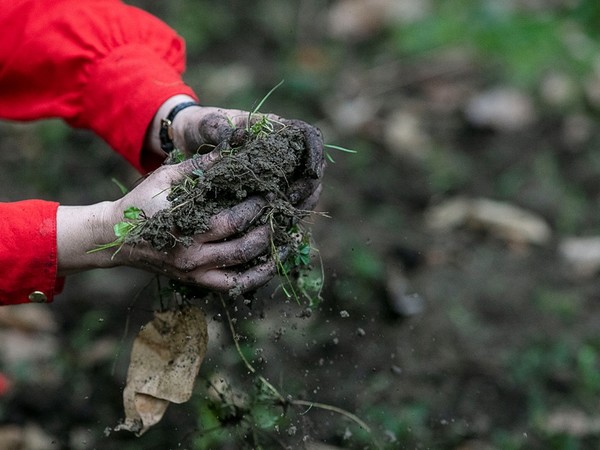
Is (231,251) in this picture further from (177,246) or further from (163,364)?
(163,364)

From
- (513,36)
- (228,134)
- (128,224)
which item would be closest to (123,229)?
(128,224)

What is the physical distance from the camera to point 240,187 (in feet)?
5.89

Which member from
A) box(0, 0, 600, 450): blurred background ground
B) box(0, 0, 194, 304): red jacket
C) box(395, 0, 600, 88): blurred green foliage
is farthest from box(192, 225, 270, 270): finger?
box(395, 0, 600, 88): blurred green foliage

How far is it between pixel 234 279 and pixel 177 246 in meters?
0.15

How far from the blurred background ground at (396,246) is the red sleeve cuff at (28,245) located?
359mm

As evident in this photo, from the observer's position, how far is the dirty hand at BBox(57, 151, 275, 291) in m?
1.76

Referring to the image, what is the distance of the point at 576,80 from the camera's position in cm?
443

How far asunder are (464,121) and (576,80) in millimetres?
671

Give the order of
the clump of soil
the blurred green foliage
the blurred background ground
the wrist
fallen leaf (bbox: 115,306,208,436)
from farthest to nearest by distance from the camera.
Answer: the blurred green foliage
the blurred background ground
the wrist
fallen leaf (bbox: 115,306,208,436)
the clump of soil

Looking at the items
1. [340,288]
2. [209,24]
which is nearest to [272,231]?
[340,288]

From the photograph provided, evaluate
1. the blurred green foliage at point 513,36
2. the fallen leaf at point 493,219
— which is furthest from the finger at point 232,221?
the blurred green foliage at point 513,36

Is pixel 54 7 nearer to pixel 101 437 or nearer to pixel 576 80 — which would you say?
pixel 101 437

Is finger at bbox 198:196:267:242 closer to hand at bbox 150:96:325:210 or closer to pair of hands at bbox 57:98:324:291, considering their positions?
pair of hands at bbox 57:98:324:291

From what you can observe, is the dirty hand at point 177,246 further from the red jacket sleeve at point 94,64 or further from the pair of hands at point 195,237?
the red jacket sleeve at point 94,64
